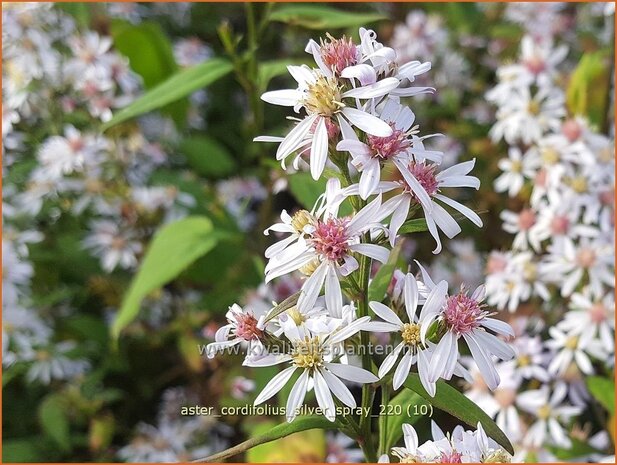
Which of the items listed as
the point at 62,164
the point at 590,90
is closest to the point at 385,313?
the point at 62,164

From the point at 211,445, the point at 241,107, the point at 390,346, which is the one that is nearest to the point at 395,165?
the point at 390,346

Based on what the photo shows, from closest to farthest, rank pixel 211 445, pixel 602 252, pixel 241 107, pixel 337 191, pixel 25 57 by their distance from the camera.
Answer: pixel 337 191 → pixel 602 252 → pixel 211 445 → pixel 25 57 → pixel 241 107

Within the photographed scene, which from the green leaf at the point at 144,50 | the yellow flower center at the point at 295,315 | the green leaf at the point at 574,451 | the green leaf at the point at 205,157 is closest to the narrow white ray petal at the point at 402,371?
the yellow flower center at the point at 295,315

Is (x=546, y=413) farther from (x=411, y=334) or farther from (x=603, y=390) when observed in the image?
(x=411, y=334)

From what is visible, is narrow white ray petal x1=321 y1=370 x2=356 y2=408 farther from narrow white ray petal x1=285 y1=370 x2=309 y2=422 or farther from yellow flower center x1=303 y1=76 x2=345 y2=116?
yellow flower center x1=303 y1=76 x2=345 y2=116

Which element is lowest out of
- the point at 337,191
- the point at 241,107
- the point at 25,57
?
the point at 337,191

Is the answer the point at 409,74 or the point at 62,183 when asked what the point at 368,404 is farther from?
the point at 62,183

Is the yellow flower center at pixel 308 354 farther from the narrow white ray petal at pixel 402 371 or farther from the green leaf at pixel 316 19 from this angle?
the green leaf at pixel 316 19
